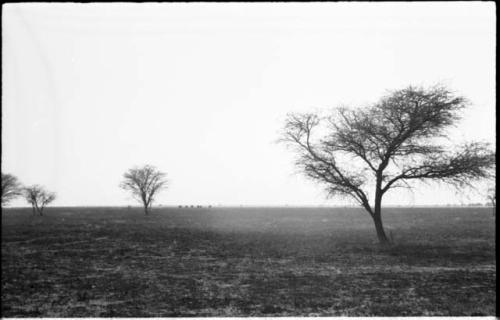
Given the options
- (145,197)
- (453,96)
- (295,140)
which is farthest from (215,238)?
(145,197)

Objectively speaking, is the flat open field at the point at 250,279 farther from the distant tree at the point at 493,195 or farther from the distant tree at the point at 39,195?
the distant tree at the point at 39,195

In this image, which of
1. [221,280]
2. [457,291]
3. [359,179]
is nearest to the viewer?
[457,291]

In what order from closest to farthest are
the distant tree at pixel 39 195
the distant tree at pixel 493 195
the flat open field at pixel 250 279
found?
the flat open field at pixel 250 279 → the distant tree at pixel 493 195 → the distant tree at pixel 39 195

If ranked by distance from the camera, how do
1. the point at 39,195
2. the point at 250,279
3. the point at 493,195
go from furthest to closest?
the point at 39,195
the point at 493,195
the point at 250,279

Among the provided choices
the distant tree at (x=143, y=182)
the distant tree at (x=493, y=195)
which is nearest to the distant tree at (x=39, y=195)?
the distant tree at (x=143, y=182)

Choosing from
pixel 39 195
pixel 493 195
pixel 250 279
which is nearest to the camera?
pixel 250 279

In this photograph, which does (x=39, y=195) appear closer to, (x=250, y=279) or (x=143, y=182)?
(x=143, y=182)

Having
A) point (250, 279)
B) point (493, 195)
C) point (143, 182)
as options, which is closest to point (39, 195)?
point (143, 182)

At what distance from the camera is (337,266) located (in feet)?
46.3

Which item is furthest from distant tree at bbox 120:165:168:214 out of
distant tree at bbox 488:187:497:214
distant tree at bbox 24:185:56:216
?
distant tree at bbox 488:187:497:214

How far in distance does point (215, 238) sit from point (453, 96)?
17011mm

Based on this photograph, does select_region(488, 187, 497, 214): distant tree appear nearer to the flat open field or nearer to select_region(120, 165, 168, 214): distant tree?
the flat open field

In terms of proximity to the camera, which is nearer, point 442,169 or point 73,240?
point 442,169

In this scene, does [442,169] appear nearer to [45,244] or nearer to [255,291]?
[255,291]
